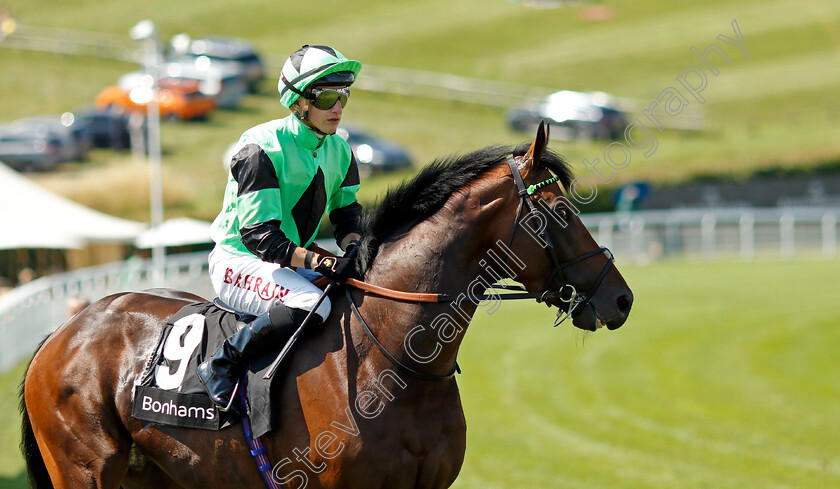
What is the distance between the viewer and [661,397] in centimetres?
1030

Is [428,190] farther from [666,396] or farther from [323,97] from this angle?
[666,396]

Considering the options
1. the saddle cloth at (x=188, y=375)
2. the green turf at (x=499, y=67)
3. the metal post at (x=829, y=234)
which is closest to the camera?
the saddle cloth at (x=188, y=375)

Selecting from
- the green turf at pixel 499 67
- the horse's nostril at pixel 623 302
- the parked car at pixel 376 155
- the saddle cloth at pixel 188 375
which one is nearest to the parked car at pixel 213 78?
the green turf at pixel 499 67

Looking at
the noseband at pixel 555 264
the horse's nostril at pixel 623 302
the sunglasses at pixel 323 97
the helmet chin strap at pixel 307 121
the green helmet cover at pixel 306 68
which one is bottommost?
the horse's nostril at pixel 623 302

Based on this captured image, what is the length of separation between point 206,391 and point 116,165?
25248 millimetres

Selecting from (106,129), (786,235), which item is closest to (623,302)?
(786,235)

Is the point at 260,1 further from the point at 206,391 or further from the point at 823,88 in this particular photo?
the point at 206,391

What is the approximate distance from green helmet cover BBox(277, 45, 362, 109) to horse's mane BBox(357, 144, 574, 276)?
0.56 meters

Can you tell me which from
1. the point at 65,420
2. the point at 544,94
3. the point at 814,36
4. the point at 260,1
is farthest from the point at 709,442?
the point at 260,1

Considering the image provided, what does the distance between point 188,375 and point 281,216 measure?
82 centimetres

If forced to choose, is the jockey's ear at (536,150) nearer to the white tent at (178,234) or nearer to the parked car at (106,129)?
the white tent at (178,234)

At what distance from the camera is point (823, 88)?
3625 cm

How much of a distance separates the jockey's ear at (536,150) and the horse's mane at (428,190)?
56 millimetres

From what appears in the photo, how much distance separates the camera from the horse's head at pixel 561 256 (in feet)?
11.4
